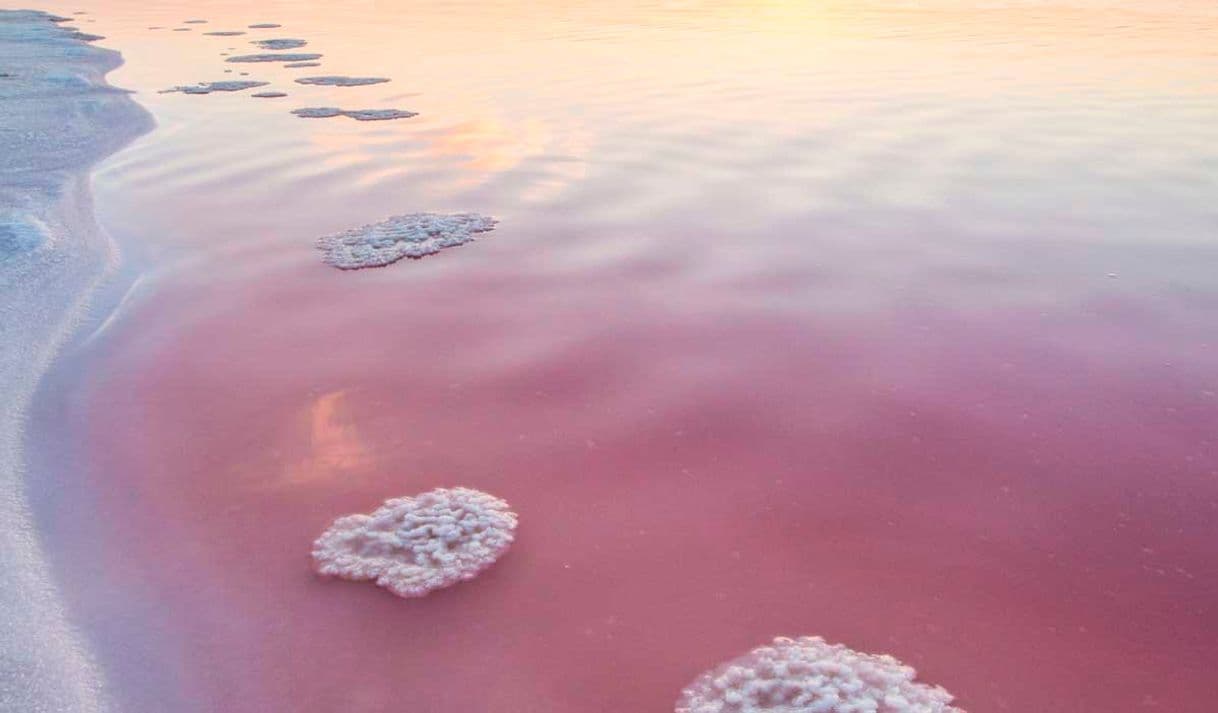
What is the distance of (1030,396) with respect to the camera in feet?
11.8

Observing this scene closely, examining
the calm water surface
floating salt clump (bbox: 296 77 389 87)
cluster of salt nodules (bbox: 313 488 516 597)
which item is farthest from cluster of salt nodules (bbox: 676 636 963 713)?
floating salt clump (bbox: 296 77 389 87)

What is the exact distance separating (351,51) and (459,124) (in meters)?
6.91

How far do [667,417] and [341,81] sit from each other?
9.65m

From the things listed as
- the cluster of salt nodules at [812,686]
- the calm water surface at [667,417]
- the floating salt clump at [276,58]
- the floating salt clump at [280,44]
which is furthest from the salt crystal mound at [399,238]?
the floating salt clump at [280,44]

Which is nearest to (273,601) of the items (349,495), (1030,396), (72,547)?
(349,495)

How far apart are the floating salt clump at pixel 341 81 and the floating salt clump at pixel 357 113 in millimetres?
1684

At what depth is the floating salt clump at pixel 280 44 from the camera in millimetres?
15398

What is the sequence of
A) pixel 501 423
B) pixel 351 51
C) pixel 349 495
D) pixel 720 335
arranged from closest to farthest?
pixel 349 495
pixel 501 423
pixel 720 335
pixel 351 51

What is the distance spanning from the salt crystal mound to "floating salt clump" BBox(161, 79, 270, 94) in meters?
6.54

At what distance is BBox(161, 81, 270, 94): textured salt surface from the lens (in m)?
11.2

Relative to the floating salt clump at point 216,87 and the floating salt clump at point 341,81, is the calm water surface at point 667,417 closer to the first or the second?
the floating salt clump at point 216,87

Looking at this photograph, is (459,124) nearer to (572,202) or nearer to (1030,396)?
(572,202)

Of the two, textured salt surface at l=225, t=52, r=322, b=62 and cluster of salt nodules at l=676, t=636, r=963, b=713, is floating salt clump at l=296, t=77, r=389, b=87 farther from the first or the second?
cluster of salt nodules at l=676, t=636, r=963, b=713

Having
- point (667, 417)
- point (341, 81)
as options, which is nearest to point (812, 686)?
point (667, 417)
